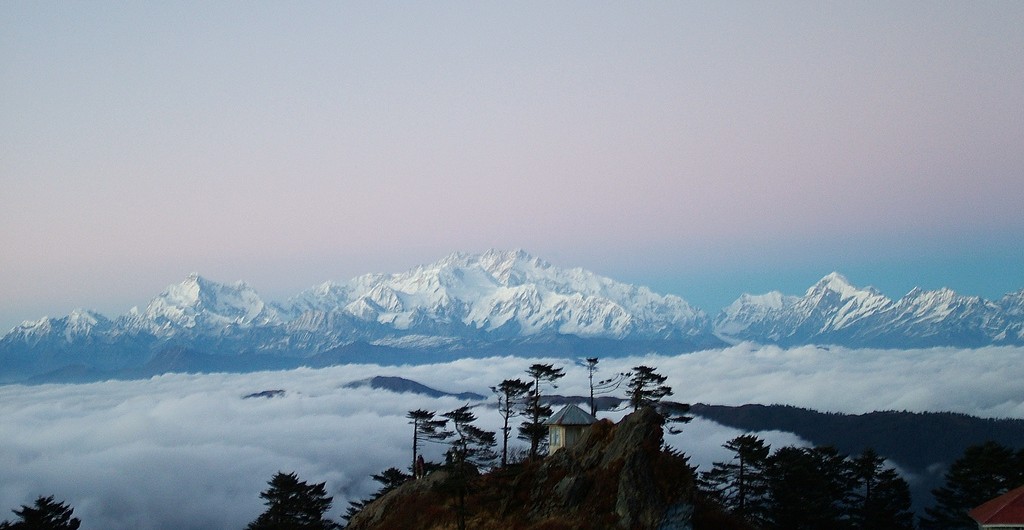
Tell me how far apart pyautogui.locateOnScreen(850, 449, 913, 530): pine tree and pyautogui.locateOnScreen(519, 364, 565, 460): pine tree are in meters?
26.0

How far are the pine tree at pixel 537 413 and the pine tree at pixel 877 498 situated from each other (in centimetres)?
2604

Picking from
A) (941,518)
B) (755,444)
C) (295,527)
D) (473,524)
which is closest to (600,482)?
(473,524)

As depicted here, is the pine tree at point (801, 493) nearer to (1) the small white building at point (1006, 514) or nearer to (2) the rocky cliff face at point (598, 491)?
(1) the small white building at point (1006, 514)

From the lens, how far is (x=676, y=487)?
40.5 meters

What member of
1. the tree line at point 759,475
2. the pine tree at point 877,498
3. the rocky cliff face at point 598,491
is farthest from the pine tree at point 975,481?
the rocky cliff face at point 598,491

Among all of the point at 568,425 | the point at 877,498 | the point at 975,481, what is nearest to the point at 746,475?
the point at 877,498

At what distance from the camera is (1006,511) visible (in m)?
54.9

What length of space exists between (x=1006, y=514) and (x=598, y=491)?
97.4 feet

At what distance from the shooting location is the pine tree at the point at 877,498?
69.9 meters

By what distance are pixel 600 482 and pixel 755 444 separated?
27.5m

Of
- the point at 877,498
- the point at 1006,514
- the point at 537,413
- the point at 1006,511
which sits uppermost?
the point at 537,413

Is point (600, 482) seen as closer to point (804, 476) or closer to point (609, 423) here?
point (609, 423)

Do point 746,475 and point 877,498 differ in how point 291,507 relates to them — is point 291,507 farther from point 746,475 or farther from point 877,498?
point 877,498

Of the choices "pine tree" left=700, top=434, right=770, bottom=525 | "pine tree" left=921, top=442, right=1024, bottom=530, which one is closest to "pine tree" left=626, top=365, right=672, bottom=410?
"pine tree" left=700, top=434, right=770, bottom=525
